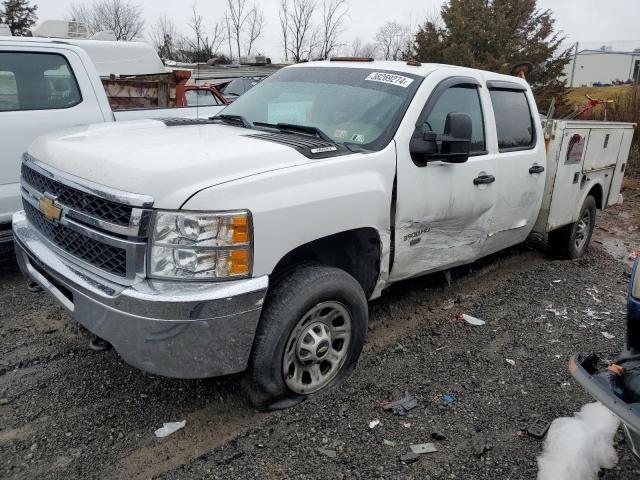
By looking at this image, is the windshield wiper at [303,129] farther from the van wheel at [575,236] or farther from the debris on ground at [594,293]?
the van wheel at [575,236]

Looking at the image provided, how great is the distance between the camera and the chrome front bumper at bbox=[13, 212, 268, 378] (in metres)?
2.40

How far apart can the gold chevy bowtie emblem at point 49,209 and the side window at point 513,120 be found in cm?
321

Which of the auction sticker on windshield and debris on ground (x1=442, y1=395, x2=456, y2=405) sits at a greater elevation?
the auction sticker on windshield

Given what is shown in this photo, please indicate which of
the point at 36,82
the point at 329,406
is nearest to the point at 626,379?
the point at 329,406

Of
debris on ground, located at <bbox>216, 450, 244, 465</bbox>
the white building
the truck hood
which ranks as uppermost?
the white building

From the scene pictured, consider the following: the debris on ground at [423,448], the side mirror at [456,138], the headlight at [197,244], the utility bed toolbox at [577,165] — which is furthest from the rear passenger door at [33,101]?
the utility bed toolbox at [577,165]

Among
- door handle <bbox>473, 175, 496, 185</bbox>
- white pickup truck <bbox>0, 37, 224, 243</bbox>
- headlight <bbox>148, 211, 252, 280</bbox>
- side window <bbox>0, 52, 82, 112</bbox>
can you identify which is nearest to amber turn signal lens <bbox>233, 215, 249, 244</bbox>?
headlight <bbox>148, 211, 252, 280</bbox>

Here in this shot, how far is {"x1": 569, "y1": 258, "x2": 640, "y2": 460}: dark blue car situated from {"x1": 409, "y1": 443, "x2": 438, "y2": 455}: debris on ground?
0.83 m

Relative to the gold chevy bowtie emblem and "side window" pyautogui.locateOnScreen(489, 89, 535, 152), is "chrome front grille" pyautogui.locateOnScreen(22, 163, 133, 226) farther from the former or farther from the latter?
"side window" pyautogui.locateOnScreen(489, 89, 535, 152)

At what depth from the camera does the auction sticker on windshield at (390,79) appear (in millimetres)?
3662

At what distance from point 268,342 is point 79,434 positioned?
3.57ft

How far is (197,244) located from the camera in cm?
244

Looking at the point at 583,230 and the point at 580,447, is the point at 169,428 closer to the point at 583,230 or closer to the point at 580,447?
the point at 580,447

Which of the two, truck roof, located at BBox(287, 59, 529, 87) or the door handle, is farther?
the door handle
